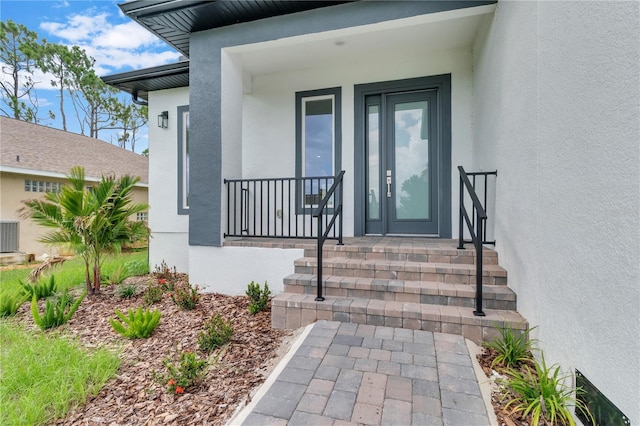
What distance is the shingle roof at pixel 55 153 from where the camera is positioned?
9305mm

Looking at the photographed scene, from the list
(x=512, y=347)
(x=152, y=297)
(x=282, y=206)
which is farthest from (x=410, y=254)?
(x=152, y=297)

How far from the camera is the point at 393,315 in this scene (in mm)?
2760

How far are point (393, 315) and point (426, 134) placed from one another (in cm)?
315

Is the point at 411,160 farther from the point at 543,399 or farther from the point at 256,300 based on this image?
the point at 543,399

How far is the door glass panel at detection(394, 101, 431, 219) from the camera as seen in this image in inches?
188

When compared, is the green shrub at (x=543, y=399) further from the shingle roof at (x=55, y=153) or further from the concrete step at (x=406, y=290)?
the shingle roof at (x=55, y=153)

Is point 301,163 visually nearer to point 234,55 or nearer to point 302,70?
point 302,70

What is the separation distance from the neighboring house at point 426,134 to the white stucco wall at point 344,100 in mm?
25

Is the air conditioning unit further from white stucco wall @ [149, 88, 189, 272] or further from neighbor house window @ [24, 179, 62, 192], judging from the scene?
white stucco wall @ [149, 88, 189, 272]

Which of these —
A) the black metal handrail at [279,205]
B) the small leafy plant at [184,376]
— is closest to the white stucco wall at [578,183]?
the small leafy plant at [184,376]

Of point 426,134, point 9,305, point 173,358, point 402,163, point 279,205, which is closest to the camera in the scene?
point 173,358

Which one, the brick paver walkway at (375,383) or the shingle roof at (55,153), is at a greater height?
the shingle roof at (55,153)

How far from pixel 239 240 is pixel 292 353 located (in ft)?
7.91

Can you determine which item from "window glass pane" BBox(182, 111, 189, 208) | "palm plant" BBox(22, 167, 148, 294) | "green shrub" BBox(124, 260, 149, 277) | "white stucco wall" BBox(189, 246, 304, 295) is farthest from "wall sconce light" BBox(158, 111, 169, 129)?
"white stucco wall" BBox(189, 246, 304, 295)
